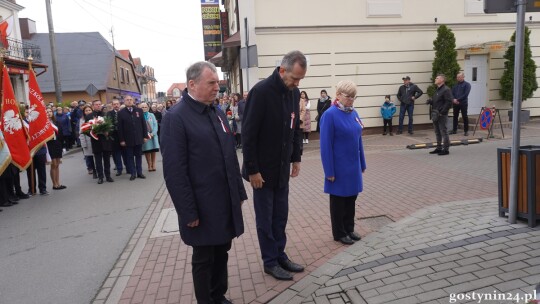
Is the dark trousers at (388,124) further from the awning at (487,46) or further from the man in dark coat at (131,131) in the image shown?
the man in dark coat at (131,131)

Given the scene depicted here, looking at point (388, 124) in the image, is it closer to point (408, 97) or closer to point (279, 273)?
point (408, 97)

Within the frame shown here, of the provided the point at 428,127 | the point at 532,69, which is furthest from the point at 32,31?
the point at 532,69

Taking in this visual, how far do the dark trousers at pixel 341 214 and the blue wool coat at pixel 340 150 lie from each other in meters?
0.13

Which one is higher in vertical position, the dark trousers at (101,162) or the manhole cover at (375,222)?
the dark trousers at (101,162)

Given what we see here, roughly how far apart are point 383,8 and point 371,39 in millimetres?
1158

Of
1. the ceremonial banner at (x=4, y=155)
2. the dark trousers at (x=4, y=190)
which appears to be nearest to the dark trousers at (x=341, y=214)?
the ceremonial banner at (x=4, y=155)

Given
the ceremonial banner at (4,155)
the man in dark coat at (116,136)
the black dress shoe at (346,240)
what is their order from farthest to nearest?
the man in dark coat at (116,136)
the ceremonial banner at (4,155)
the black dress shoe at (346,240)

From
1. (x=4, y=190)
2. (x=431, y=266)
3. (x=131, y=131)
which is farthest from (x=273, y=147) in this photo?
(x=131, y=131)

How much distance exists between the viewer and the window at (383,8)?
47.3 feet

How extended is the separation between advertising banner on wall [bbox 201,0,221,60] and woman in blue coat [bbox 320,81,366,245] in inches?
813

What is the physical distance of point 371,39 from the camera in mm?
14570

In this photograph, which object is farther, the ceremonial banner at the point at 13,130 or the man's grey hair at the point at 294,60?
the ceremonial banner at the point at 13,130

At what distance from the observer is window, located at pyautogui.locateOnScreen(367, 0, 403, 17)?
14.4 m

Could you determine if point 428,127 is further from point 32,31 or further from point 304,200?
point 32,31
